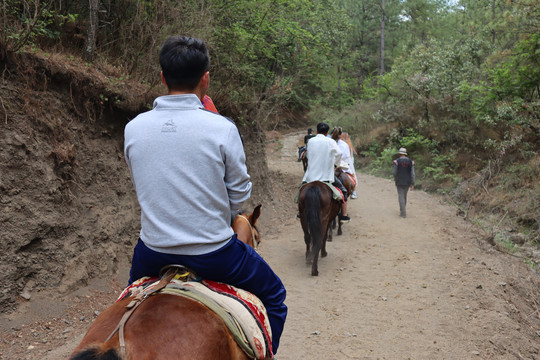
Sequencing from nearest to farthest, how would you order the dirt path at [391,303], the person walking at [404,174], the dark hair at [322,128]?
the dirt path at [391,303]
the dark hair at [322,128]
the person walking at [404,174]

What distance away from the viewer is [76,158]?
653 centimetres

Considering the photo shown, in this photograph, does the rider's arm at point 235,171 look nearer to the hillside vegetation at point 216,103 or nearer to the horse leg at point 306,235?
the hillside vegetation at point 216,103

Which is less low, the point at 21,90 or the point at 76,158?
the point at 21,90

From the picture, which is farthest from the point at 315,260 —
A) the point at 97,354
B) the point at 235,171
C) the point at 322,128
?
the point at 97,354

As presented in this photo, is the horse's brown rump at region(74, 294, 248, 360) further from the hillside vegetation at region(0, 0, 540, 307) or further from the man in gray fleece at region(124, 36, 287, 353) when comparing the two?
the hillside vegetation at region(0, 0, 540, 307)

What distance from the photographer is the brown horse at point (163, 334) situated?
1.88 meters

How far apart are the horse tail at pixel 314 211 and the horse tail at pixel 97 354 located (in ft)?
19.3

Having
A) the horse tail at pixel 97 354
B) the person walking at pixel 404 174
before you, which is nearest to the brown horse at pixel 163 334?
the horse tail at pixel 97 354

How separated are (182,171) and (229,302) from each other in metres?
0.79

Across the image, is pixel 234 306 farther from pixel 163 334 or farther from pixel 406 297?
pixel 406 297

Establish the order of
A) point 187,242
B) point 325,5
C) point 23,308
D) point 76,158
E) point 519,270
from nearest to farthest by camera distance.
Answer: point 187,242, point 23,308, point 76,158, point 519,270, point 325,5

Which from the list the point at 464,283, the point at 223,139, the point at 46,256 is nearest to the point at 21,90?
the point at 46,256

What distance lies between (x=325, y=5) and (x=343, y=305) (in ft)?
57.8

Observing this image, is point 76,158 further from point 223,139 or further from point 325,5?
point 325,5
